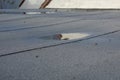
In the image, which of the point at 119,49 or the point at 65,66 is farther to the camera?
the point at 119,49

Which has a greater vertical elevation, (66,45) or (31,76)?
(31,76)

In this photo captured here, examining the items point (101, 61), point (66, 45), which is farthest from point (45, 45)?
point (101, 61)

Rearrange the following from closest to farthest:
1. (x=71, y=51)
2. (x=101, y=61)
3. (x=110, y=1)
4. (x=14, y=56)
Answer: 1. (x=101, y=61)
2. (x=14, y=56)
3. (x=71, y=51)
4. (x=110, y=1)

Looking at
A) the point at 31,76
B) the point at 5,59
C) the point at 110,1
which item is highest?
the point at 31,76

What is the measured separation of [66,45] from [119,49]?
1032 millimetres

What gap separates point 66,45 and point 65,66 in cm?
185

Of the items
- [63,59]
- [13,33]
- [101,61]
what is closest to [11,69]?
[63,59]

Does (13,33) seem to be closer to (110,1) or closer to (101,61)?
(101,61)

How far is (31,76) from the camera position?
166 inches

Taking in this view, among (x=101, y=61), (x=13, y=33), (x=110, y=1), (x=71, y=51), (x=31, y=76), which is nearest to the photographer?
(x=31, y=76)

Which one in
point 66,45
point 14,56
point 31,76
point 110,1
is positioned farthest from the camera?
point 110,1

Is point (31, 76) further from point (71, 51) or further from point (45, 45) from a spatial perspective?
point (45, 45)

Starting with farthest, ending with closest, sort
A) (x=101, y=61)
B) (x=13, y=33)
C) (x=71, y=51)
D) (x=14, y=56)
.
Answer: (x=13, y=33)
(x=71, y=51)
(x=14, y=56)
(x=101, y=61)

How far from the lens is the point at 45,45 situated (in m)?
6.60
